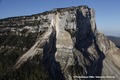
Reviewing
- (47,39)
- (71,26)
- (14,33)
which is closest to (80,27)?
(71,26)

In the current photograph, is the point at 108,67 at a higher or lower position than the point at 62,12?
lower

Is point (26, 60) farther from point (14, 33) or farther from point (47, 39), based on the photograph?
point (14, 33)

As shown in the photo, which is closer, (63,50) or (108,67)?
(63,50)

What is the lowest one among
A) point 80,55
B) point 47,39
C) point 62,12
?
point 80,55

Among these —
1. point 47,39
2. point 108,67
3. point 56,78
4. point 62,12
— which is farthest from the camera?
point 108,67

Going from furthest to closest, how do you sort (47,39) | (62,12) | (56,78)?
(62,12)
(47,39)
(56,78)

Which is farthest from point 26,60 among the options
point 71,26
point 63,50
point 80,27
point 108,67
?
point 108,67

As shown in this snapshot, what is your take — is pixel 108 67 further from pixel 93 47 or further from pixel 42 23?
pixel 42 23
